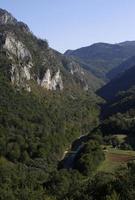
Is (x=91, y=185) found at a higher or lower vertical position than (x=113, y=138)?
lower

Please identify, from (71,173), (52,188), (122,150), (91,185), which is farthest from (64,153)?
(91,185)

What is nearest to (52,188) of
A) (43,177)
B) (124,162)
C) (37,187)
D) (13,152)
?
(37,187)

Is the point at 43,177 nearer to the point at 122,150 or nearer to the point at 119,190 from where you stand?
the point at 122,150

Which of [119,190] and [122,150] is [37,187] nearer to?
[119,190]

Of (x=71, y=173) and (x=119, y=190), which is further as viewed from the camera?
(x=71, y=173)

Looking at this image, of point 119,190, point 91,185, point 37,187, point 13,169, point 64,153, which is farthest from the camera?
point 64,153

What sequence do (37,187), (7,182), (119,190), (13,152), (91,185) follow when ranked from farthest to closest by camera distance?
(13,152) < (7,182) < (37,187) < (91,185) < (119,190)
